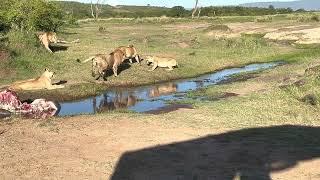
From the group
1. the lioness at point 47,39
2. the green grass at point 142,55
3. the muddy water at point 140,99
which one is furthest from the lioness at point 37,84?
the lioness at point 47,39

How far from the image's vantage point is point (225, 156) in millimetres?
11438

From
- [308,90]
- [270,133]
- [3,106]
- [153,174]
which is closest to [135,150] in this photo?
[153,174]

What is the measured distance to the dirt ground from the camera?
10500 millimetres

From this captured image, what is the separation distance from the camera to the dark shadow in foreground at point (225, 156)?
1038 cm

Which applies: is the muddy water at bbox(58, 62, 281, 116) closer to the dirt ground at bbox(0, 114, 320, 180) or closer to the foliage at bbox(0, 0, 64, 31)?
the dirt ground at bbox(0, 114, 320, 180)

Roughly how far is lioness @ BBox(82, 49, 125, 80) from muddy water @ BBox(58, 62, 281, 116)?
1187mm

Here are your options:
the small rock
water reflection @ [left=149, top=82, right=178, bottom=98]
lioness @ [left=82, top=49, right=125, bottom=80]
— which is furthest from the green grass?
the small rock

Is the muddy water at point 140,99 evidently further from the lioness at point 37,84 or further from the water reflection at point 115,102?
the lioness at point 37,84

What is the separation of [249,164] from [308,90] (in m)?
7.46

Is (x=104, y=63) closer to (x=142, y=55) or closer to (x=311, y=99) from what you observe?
(x=142, y=55)

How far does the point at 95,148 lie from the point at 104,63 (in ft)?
32.9

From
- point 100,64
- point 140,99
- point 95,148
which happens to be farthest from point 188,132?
point 100,64

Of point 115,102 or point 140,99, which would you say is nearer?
point 115,102

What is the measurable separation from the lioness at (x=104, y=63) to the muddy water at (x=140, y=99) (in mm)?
1187
